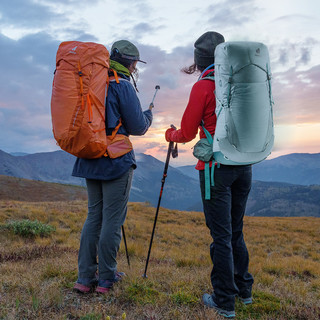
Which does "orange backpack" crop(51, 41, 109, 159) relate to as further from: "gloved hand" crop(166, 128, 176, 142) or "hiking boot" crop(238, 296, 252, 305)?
"hiking boot" crop(238, 296, 252, 305)

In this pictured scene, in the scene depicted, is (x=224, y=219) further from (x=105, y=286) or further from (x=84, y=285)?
(x=84, y=285)

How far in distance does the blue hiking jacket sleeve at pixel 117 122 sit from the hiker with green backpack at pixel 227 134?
0.56m

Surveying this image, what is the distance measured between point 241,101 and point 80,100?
1.78 meters

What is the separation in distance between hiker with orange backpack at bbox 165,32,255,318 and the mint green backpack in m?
0.20

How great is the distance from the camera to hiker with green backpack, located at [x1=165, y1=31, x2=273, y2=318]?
9.15 feet

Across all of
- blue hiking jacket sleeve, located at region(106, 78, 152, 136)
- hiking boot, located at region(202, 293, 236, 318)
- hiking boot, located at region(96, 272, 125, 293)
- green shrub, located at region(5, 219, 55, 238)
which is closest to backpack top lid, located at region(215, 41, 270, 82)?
blue hiking jacket sleeve, located at region(106, 78, 152, 136)

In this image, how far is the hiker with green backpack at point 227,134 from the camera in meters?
2.79

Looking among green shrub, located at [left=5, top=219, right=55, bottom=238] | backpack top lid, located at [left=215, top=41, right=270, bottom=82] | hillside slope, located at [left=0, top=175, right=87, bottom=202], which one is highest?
backpack top lid, located at [left=215, top=41, right=270, bottom=82]

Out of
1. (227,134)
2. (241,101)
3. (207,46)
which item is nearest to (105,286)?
(227,134)

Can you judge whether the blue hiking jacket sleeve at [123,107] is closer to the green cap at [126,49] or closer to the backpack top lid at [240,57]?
the green cap at [126,49]

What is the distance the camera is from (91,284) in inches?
143

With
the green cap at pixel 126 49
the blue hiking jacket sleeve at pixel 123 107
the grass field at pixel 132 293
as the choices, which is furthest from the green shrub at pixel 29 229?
the green cap at pixel 126 49

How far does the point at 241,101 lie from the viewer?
2.78 metres

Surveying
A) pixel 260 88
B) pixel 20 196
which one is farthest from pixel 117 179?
pixel 20 196
